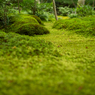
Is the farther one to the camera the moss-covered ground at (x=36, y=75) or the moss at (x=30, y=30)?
the moss at (x=30, y=30)

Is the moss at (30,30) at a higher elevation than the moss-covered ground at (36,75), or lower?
higher

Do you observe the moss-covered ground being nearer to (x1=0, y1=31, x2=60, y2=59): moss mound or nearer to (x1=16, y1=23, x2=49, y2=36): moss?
(x1=0, y1=31, x2=60, y2=59): moss mound

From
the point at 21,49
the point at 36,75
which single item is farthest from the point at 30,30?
the point at 36,75

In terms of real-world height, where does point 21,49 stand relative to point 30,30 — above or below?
below

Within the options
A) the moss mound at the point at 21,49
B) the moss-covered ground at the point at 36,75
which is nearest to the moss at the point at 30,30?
the moss mound at the point at 21,49

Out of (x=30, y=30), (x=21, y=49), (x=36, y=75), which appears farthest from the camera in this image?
(x=30, y=30)

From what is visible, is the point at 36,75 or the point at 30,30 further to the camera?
the point at 30,30

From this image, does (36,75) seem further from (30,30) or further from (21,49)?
(30,30)

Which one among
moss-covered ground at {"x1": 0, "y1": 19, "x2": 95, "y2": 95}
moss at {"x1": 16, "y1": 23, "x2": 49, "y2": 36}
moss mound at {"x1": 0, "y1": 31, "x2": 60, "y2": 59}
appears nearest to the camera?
moss-covered ground at {"x1": 0, "y1": 19, "x2": 95, "y2": 95}

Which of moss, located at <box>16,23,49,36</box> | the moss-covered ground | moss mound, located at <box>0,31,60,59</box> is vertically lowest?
the moss-covered ground

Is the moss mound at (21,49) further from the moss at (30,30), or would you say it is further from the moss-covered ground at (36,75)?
the moss at (30,30)

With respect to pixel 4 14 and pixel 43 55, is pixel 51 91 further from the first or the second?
pixel 4 14

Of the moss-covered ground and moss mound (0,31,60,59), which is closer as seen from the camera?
the moss-covered ground

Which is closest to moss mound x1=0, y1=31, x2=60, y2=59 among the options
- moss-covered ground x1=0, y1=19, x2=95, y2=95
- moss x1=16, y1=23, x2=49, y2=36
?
moss-covered ground x1=0, y1=19, x2=95, y2=95
